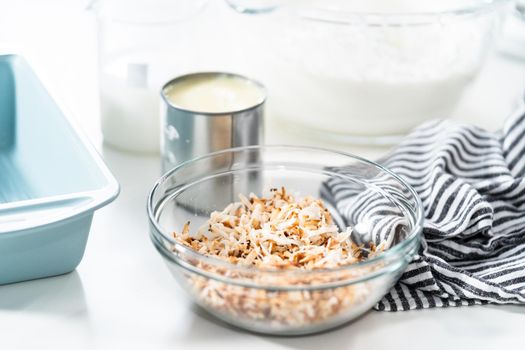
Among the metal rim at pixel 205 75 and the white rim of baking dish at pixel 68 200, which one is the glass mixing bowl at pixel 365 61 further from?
the white rim of baking dish at pixel 68 200

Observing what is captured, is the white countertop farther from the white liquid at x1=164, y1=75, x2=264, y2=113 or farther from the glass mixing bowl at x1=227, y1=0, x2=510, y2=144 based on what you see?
the glass mixing bowl at x1=227, y1=0, x2=510, y2=144

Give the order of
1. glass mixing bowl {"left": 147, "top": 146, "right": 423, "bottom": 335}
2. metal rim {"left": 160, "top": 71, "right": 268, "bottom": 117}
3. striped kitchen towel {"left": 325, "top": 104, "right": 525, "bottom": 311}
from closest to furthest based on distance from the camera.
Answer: glass mixing bowl {"left": 147, "top": 146, "right": 423, "bottom": 335}
striped kitchen towel {"left": 325, "top": 104, "right": 525, "bottom": 311}
metal rim {"left": 160, "top": 71, "right": 268, "bottom": 117}

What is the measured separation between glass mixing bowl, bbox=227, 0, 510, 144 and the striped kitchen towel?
0.23 ft

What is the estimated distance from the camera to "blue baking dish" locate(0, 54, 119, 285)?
984mm

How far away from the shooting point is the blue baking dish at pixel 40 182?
984 mm

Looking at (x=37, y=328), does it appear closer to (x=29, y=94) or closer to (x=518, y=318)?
(x=29, y=94)

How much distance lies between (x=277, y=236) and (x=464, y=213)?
256 mm

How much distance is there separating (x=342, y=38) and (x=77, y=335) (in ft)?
1.86

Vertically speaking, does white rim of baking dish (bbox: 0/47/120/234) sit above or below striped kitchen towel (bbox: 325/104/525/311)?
above

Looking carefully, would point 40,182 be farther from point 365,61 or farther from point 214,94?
point 365,61

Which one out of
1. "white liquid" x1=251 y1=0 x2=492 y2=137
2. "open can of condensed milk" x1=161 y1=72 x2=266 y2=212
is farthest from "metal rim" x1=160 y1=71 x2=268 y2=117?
"white liquid" x1=251 y1=0 x2=492 y2=137

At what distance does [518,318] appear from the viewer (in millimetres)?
1052

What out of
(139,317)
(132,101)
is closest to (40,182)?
(132,101)

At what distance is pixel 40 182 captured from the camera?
1.23 m
